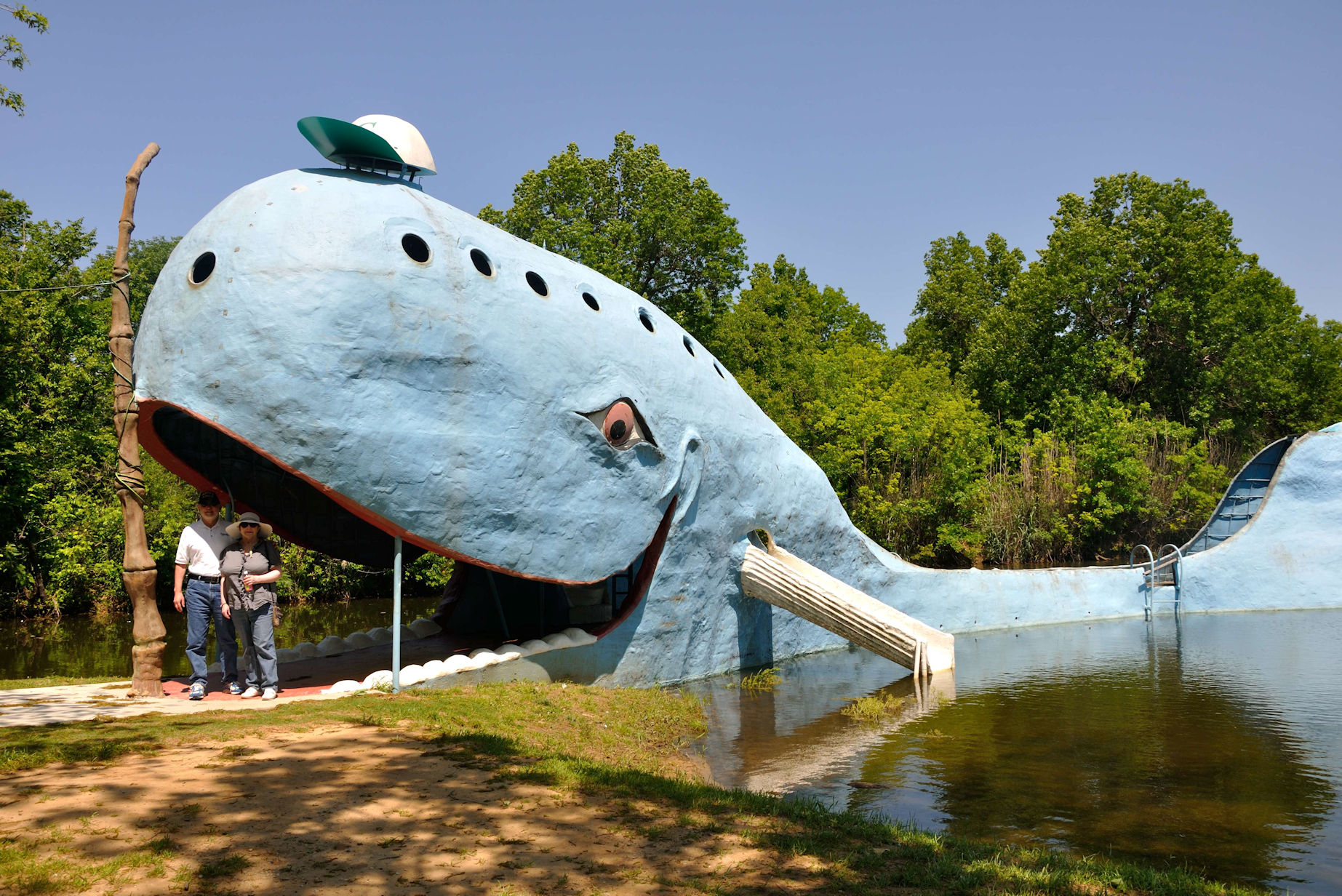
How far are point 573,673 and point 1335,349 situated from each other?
129ft

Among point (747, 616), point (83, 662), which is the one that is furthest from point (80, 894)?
point (83, 662)

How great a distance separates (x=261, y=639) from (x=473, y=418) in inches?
118

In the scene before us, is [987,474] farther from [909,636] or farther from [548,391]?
[548,391]

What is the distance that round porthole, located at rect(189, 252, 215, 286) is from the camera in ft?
32.7

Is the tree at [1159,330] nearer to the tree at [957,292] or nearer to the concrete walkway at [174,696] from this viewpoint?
the tree at [957,292]

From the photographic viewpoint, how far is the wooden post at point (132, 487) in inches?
371

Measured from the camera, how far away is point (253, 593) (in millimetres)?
9508

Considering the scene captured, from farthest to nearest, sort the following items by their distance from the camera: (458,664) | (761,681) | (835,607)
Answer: (761,681)
(835,607)
(458,664)

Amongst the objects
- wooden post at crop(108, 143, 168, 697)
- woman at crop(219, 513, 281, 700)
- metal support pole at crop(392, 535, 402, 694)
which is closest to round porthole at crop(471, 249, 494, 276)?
metal support pole at crop(392, 535, 402, 694)

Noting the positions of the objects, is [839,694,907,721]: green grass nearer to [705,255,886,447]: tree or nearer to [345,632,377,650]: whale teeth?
[345,632,377,650]: whale teeth

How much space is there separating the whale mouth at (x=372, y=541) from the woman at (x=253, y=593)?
2.57 ft

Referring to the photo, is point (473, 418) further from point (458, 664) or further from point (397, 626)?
point (458, 664)

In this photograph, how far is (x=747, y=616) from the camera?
14.6 meters

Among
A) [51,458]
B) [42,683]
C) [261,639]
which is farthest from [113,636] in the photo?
[261,639]
